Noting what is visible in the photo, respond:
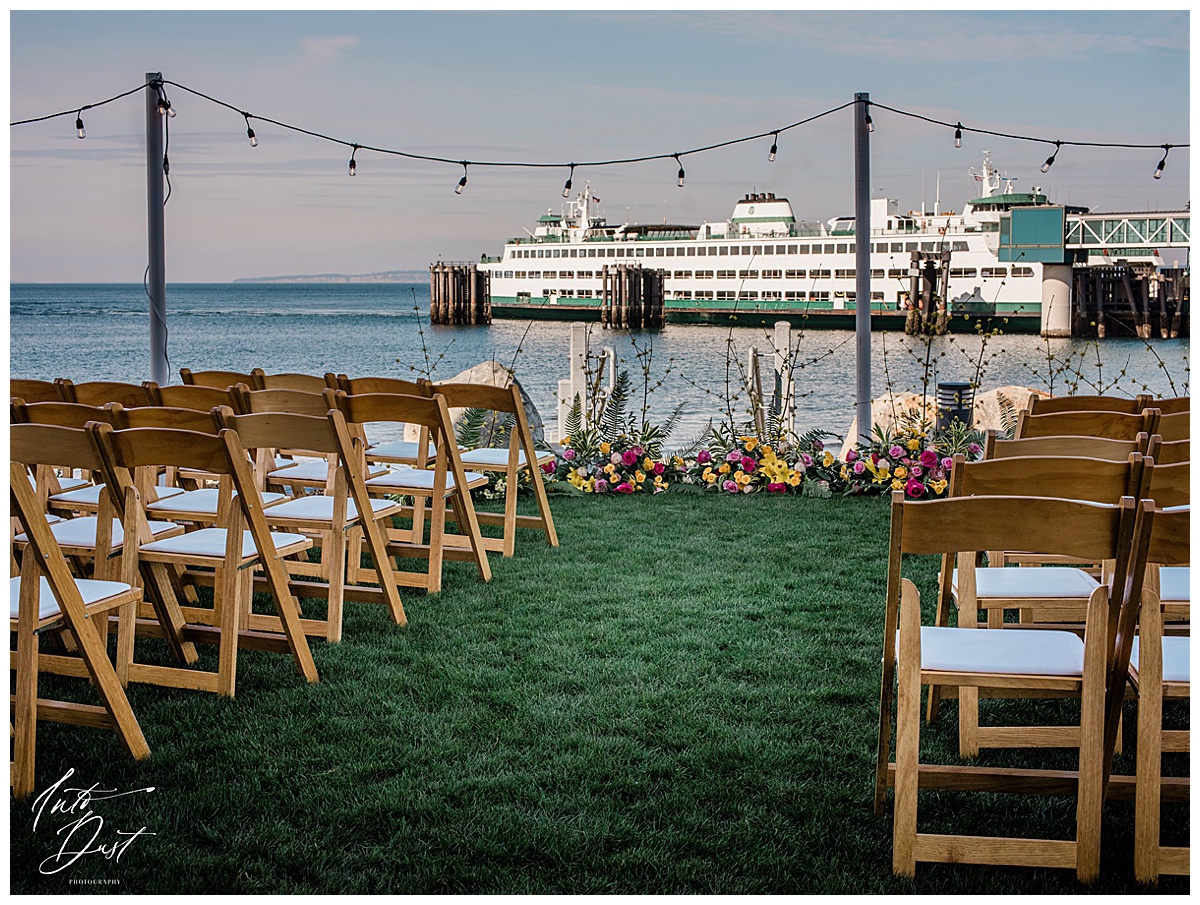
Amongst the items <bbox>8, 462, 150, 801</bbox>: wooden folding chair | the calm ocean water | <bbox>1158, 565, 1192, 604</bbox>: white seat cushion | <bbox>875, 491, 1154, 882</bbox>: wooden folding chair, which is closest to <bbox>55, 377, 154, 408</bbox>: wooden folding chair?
<bbox>8, 462, 150, 801</bbox>: wooden folding chair

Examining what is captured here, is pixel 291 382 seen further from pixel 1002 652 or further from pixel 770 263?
pixel 770 263

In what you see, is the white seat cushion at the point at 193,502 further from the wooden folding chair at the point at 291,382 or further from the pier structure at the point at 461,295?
the pier structure at the point at 461,295

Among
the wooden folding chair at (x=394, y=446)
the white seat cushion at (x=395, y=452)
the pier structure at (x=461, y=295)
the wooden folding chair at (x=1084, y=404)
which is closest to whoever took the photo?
the wooden folding chair at (x=1084, y=404)

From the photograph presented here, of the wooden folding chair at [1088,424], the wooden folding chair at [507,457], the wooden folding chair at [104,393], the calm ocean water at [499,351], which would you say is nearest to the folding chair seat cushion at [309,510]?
the wooden folding chair at [507,457]

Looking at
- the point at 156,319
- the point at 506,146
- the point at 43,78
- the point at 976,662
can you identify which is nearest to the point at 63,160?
the point at 43,78

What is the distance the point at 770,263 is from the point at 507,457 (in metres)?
36.3

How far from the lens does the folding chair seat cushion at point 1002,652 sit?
220cm

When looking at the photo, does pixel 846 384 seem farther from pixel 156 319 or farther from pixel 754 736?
pixel 754 736

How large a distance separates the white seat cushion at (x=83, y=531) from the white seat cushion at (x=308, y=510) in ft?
1.14

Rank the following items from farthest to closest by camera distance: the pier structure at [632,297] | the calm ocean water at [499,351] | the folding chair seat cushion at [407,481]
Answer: the pier structure at [632,297] → the calm ocean water at [499,351] → the folding chair seat cushion at [407,481]

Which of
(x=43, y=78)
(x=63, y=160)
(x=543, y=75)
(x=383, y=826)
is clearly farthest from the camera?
(x=543, y=75)

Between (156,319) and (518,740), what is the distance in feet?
15.1

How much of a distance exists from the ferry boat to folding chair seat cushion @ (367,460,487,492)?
31634 millimetres

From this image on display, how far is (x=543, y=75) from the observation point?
44844 millimetres
